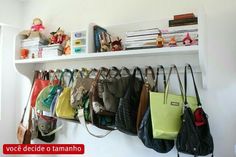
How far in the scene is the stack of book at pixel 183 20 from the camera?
131 cm

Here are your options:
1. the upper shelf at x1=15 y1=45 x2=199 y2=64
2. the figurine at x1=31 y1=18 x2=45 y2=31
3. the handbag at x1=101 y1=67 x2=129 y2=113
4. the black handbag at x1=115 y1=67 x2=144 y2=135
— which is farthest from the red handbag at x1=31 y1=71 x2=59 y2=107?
the black handbag at x1=115 y1=67 x2=144 y2=135

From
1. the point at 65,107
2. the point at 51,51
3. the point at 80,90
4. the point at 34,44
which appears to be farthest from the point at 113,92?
the point at 34,44

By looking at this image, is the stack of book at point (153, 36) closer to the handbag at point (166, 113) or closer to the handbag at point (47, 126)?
the handbag at point (166, 113)

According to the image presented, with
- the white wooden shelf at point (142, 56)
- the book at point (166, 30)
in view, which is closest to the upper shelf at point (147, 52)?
the white wooden shelf at point (142, 56)

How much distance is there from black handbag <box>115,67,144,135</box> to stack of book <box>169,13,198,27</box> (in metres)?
0.44

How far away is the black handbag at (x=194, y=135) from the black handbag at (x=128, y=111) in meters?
0.28

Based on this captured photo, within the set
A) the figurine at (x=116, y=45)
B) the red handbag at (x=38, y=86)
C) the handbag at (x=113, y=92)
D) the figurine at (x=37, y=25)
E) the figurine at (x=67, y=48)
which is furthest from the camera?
the figurine at (x=37, y=25)

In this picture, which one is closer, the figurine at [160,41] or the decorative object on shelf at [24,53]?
the figurine at [160,41]

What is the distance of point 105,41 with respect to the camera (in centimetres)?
155

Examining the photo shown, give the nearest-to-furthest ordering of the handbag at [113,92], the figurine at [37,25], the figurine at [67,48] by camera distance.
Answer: the handbag at [113,92], the figurine at [67,48], the figurine at [37,25]

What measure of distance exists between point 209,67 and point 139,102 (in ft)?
1.52

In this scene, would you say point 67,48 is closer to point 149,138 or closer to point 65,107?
point 65,107

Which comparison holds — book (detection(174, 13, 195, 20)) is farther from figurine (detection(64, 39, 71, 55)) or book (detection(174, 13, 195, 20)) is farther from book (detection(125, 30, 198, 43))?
figurine (detection(64, 39, 71, 55))

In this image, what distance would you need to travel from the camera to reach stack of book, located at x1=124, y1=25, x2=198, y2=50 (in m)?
1.30
